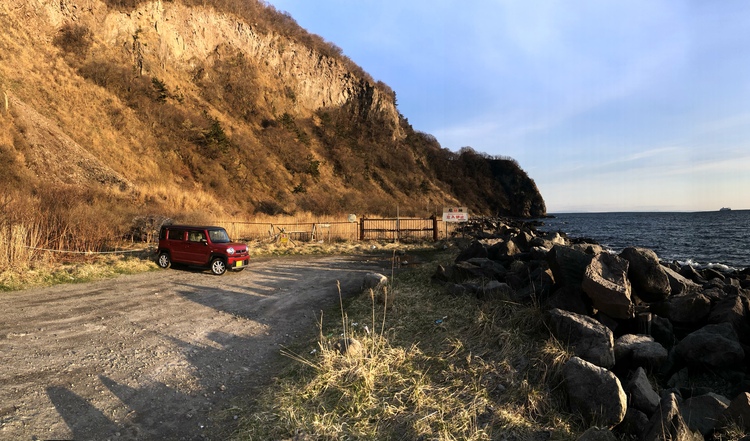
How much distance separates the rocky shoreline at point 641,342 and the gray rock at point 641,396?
1cm

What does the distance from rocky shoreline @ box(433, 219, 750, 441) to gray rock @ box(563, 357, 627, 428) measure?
0.03ft

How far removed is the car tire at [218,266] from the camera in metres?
13.9

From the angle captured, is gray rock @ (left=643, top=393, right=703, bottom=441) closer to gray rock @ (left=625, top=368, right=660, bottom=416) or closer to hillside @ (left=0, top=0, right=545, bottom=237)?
gray rock @ (left=625, top=368, right=660, bottom=416)

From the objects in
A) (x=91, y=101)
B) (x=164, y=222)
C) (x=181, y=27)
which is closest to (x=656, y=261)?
(x=164, y=222)

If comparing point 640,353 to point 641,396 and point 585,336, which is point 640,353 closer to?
point 585,336

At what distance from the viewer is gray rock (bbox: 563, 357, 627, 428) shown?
13.7 feet

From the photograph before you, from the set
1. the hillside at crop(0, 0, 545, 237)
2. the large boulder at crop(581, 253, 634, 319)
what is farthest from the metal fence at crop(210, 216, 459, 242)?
the large boulder at crop(581, 253, 634, 319)

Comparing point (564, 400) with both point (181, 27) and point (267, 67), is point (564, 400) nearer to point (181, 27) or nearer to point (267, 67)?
point (181, 27)

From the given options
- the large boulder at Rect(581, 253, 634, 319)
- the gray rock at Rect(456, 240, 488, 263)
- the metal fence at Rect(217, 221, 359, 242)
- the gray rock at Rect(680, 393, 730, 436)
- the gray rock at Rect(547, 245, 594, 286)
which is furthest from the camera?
the metal fence at Rect(217, 221, 359, 242)

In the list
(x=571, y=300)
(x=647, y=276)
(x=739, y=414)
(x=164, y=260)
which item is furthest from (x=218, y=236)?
(x=739, y=414)

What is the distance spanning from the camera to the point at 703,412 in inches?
161

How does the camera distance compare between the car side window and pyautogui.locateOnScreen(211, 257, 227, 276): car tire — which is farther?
the car side window

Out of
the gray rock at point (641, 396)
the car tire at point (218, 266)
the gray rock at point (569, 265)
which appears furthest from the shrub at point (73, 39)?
the gray rock at point (641, 396)

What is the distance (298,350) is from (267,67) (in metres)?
62.7
